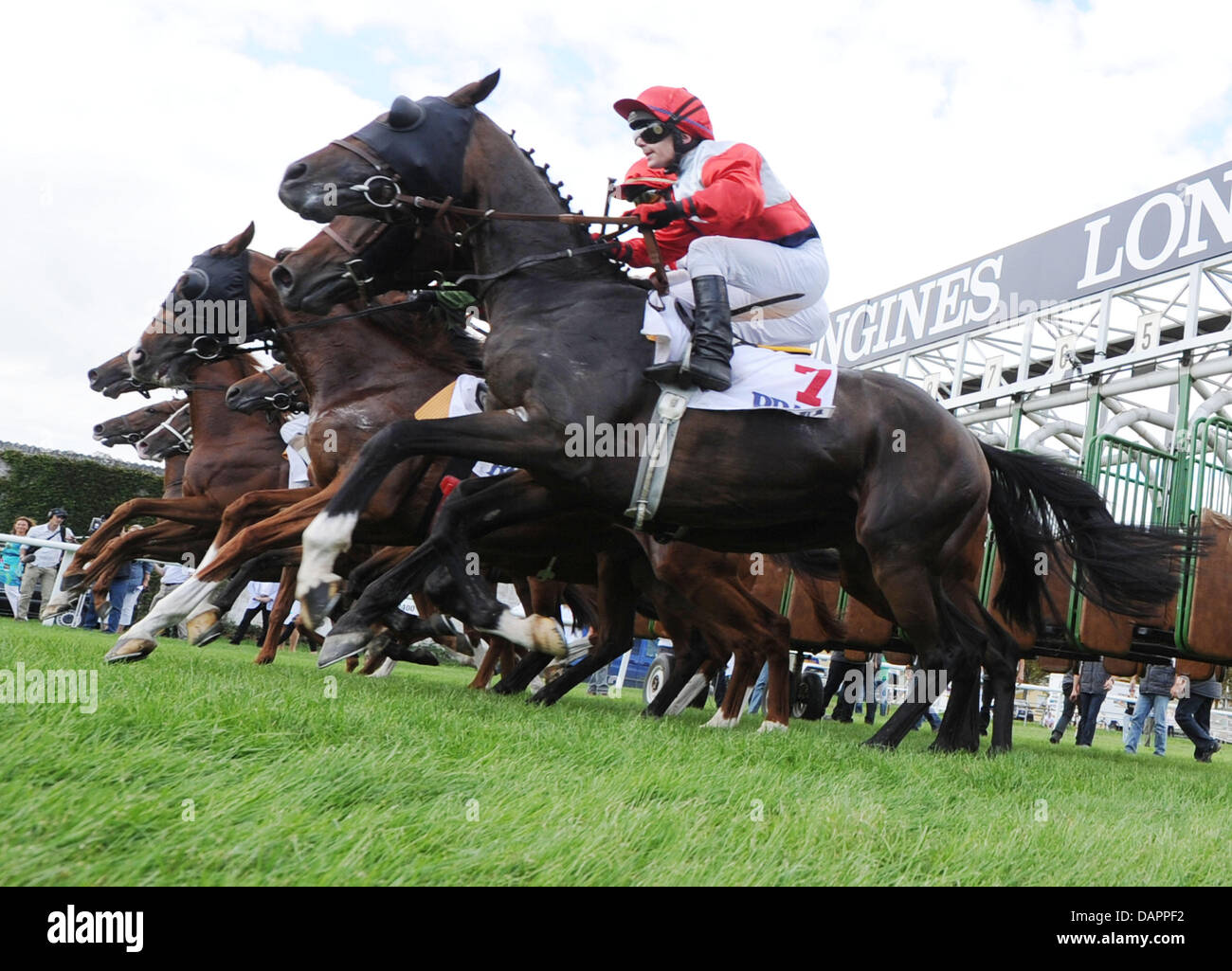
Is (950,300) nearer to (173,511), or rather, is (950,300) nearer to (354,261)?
(173,511)

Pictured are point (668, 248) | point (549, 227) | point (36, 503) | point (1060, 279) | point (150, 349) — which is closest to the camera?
point (549, 227)

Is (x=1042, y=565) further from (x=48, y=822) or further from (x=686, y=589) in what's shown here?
(x=48, y=822)

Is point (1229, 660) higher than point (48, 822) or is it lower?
lower

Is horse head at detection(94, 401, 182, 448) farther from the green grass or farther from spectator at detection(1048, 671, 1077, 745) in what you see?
spectator at detection(1048, 671, 1077, 745)

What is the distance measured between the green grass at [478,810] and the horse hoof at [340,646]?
0.65ft

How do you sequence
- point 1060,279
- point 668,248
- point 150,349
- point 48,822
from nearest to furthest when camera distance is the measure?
point 48,822
point 668,248
point 150,349
point 1060,279

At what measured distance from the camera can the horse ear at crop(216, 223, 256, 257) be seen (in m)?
7.48

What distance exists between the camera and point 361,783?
262 centimetres

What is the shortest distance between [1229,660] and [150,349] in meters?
7.77

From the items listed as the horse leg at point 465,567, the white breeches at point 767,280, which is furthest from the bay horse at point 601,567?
the white breeches at point 767,280

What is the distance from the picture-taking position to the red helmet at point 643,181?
17.7ft

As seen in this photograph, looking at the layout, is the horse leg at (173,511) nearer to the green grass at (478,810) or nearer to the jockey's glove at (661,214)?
the green grass at (478,810)

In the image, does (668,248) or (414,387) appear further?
(414,387)
